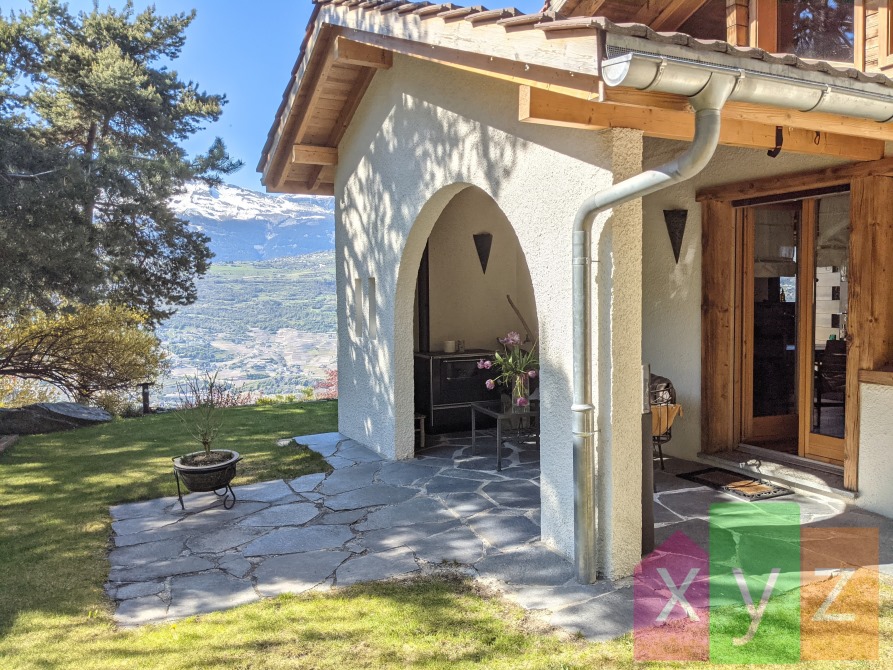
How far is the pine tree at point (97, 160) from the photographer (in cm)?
1283

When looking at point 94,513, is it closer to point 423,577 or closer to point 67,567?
point 67,567

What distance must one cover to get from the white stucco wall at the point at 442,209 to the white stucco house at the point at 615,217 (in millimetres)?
27

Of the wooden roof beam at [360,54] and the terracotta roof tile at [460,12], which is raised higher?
the wooden roof beam at [360,54]

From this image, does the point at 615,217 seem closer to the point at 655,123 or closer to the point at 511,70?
the point at 655,123

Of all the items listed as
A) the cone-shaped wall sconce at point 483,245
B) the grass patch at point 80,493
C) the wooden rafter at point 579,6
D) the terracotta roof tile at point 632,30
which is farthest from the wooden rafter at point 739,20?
the grass patch at point 80,493

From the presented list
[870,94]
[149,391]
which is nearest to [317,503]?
[870,94]

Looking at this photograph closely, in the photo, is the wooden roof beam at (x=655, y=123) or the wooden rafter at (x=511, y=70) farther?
the wooden roof beam at (x=655, y=123)

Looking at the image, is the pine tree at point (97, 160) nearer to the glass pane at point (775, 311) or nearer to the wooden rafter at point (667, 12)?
the wooden rafter at point (667, 12)

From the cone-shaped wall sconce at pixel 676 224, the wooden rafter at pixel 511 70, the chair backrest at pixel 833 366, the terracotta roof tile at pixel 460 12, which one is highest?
the terracotta roof tile at pixel 460 12

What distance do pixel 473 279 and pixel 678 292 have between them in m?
3.87

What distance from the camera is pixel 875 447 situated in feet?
20.1

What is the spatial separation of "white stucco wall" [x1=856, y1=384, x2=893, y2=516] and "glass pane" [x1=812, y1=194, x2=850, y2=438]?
1165 mm

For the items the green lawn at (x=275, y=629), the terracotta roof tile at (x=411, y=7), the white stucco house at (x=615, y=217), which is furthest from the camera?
the terracotta roof tile at (x=411, y=7)

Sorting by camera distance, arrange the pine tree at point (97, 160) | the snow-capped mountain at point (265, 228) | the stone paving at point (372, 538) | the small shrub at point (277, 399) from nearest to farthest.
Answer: the stone paving at point (372, 538), the pine tree at point (97, 160), the small shrub at point (277, 399), the snow-capped mountain at point (265, 228)
